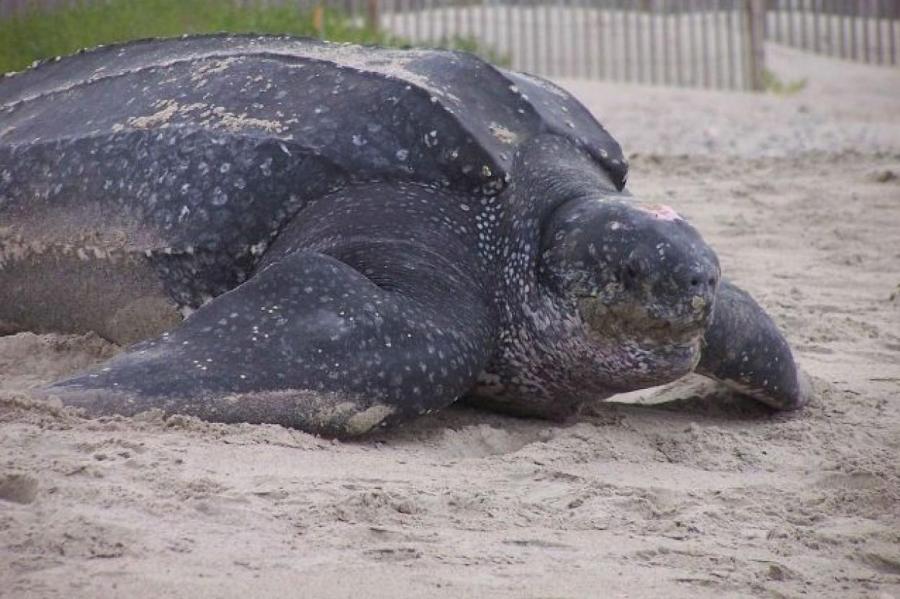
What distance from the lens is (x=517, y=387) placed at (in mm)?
2508

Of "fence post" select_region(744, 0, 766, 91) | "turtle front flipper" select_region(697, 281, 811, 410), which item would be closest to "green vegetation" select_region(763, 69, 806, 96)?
"fence post" select_region(744, 0, 766, 91)

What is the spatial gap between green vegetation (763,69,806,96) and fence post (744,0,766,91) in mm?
68

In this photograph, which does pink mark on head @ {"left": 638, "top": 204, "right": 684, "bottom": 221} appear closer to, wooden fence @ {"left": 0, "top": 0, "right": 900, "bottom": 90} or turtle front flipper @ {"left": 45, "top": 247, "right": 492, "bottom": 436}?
turtle front flipper @ {"left": 45, "top": 247, "right": 492, "bottom": 436}

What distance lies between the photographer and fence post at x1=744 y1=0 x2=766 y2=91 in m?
8.59

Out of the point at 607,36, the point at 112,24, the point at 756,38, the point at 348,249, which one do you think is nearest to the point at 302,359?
the point at 348,249

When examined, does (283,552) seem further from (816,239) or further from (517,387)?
(816,239)

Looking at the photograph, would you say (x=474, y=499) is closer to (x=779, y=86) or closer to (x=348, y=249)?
(x=348, y=249)

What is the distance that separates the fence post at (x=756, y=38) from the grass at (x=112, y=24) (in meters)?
3.68

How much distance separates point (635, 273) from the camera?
230 cm

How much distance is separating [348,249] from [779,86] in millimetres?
7401

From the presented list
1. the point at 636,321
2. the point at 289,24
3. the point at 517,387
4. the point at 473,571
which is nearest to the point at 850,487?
the point at 636,321

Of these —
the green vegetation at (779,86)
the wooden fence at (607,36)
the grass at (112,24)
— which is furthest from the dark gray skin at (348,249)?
the green vegetation at (779,86)

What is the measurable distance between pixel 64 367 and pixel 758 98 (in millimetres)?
6564

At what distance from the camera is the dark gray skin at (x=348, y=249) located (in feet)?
7.13
